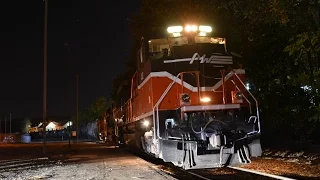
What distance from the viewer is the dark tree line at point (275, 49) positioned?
43.2 ft

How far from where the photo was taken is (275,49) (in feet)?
57.8

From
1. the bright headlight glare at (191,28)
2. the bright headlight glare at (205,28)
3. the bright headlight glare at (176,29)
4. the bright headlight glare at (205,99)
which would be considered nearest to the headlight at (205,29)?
the bright headlight glare at (205,28)

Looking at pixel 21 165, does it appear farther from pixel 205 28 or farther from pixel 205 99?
pixel 205 28

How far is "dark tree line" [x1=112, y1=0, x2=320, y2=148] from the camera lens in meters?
13.2

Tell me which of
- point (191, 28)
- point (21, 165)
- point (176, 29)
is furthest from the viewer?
point (21, 165)

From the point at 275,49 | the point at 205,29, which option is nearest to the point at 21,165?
the point at 205,29

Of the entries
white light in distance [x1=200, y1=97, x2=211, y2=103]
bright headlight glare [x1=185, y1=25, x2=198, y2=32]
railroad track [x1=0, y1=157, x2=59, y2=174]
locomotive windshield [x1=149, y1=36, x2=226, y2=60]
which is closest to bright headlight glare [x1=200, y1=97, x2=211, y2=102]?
white light in distance [x1=200, y1=97, x2=211, y2=103]

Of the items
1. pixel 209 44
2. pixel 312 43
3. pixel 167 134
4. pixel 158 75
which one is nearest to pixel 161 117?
pixel 167 134

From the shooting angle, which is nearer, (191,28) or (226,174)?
(226,174)

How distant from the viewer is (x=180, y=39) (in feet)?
39.2

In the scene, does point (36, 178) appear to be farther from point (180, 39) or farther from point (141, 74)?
point (180, 39)

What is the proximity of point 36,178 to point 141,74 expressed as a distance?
4950mm

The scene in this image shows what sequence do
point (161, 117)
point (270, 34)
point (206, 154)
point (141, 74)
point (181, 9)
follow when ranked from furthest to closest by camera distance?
point (181, 9) < point (270, 34) < point (141, 74) < point (161, 117) < point (206, 154)

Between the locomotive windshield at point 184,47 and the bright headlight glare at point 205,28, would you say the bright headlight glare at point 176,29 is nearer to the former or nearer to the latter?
the locomotive windshield at point 184,47
